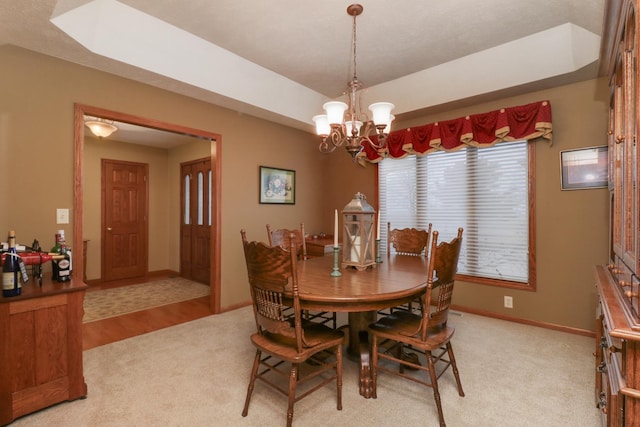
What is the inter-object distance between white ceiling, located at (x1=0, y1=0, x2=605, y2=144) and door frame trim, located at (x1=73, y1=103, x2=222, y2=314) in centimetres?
38

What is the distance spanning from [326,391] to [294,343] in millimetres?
571

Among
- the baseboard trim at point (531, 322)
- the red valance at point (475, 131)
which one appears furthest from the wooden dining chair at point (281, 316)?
the red valance at point (475, 131)

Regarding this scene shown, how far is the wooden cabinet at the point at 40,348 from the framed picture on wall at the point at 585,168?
14.1 feet

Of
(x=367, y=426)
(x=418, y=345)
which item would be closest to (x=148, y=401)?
(x=367, y=426)

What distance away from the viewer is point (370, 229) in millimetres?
2314

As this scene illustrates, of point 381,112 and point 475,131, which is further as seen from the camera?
point 475,131

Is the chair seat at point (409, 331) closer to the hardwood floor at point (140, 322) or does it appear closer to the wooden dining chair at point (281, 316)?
the wooden dining chair at point (281, 316)

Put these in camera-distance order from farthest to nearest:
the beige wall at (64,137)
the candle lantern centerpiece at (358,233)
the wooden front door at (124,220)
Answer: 1. the wooden front door at (124,220)
2. the beige wall at (64,137)
3. the candle lantern centerpiece at (358,233)

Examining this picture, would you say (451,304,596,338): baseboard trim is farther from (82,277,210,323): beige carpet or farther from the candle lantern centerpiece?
(82,277,210,323): beige carpet

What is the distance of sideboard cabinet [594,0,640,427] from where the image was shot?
3.21 feet

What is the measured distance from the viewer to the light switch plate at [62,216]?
8.34ft

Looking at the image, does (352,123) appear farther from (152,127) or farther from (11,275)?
(11,275)

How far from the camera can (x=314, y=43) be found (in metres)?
3.05

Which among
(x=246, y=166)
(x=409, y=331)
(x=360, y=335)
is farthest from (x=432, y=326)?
(x=246, y=166)
